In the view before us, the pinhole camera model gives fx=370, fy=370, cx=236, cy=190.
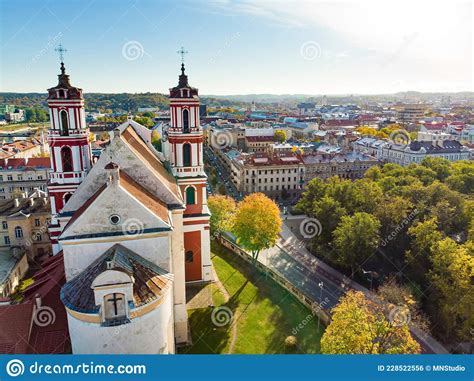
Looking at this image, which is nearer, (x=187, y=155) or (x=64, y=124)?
(x=64, y=124)

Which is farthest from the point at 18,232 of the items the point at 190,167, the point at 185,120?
the point at 185,120

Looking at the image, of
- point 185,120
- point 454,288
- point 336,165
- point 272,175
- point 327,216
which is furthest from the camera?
point 336,165

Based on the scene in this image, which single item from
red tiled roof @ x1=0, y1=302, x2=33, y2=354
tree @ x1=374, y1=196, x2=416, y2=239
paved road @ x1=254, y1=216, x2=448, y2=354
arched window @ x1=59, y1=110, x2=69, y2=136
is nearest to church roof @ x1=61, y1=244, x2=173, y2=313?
red tiled roof @ x1=0, y1=302, x2=33, y2=354

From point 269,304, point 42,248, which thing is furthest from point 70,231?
point 42,248

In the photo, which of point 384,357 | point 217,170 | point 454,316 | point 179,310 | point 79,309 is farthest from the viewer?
point 217,170

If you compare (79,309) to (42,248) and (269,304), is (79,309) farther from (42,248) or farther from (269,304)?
(42,248)

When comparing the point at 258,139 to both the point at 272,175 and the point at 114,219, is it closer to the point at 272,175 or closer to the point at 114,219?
the point at 272,175
